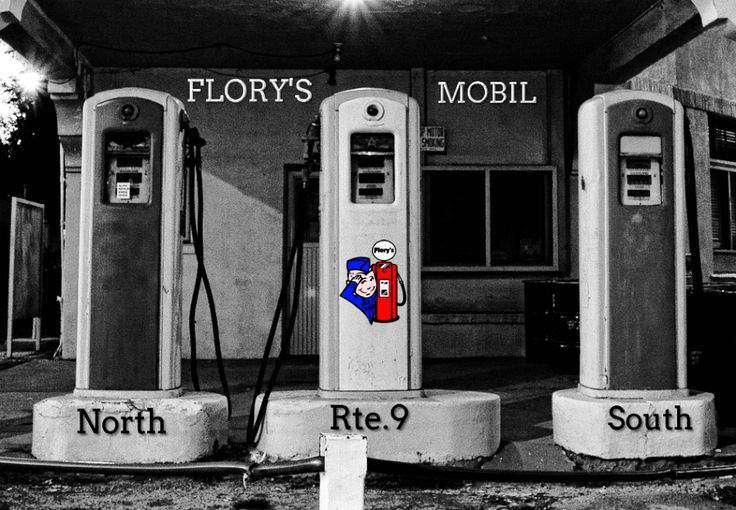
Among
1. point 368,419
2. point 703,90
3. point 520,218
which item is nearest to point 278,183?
point 520,218

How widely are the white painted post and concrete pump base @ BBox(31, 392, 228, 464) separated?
2135 mm

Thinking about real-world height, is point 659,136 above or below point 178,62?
below

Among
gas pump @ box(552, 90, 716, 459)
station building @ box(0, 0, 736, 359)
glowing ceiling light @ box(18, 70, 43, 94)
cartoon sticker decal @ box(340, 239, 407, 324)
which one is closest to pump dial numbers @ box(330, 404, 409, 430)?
cartoon sticker decal @ box(340, 239, 407, 324)

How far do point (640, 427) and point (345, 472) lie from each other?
262cm

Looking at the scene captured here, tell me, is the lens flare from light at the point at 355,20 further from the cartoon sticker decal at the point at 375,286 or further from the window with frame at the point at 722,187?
the window with frame at the point at 722,187

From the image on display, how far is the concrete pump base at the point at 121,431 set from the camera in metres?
4.42

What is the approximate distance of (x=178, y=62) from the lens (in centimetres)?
941

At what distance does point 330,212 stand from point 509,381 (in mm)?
3950

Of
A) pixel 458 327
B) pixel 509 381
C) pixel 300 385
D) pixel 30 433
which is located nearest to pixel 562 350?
pixel 509 381

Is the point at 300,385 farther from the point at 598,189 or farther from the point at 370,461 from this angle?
the point at 370,461

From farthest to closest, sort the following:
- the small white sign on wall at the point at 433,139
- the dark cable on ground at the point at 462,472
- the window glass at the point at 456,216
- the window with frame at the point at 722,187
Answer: the window with frame at the point at 722,187
the window glass at the point at 456,216
the small white sign on wall at the point at 433,139
the dark cable on ground at the point at 462,472

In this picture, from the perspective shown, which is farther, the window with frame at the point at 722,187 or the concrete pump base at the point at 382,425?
the window with frame at the point at 722,187

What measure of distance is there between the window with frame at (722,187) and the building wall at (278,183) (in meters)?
2.66

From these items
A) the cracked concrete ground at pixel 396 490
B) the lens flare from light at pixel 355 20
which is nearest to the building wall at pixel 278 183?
the lens flare from light at pixel 355 20
